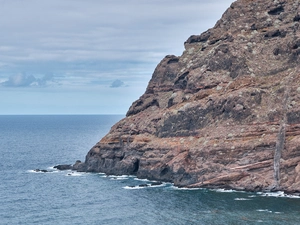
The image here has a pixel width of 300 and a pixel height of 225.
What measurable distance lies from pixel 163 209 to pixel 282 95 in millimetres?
38819

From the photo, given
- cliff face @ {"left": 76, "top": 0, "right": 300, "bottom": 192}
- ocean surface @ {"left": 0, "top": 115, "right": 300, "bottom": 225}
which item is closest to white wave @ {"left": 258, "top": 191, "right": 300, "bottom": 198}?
ocean surface @ {"left": 0, "top": 115, "right": 300, "bottom": 225}

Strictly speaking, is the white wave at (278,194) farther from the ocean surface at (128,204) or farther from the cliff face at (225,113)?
the cliff face at (225,113)

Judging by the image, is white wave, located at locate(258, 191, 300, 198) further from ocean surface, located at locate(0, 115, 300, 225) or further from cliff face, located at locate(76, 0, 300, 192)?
cliff face, located at locate(76, 0, 300, 192)

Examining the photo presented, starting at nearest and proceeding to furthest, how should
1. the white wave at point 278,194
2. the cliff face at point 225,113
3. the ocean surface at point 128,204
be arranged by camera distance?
1. the ocean surface at point 128,204
2. the white wave at point 278,194
3. the cliff face at point 225,113

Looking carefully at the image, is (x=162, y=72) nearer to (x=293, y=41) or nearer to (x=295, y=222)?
(x=293, y=41)

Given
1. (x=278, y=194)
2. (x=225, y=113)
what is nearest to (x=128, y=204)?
(x=278, y=194)

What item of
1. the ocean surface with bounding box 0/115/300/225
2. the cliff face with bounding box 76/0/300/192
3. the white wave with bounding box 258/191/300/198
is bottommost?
the ocean surface with bounding box 0/115/300/225

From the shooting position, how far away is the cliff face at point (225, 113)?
371ft

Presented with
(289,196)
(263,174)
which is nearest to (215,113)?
(263,174)

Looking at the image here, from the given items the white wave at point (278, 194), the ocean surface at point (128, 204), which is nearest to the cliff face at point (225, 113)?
the white wave at point (278, 194)

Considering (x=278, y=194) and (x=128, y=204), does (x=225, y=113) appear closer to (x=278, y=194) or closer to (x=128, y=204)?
(x=278, y=194)

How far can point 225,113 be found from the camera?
12500 cm

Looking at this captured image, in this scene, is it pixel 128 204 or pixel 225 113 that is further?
pixel 225 113

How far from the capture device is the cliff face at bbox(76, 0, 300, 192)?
113188 mm
